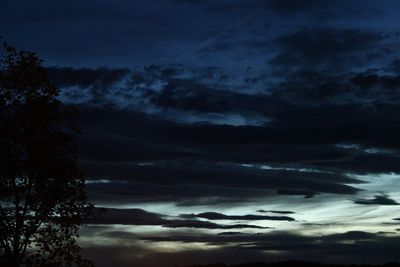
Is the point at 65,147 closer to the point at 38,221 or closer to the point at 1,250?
the point at 38,221

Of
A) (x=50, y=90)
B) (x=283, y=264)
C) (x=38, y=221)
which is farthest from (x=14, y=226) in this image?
(x=283, y=264)

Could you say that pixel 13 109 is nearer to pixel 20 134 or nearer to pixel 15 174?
pixel 20 134

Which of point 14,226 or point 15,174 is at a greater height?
point 15,174

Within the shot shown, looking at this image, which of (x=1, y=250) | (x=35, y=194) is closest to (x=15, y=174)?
(x=35, y=194)

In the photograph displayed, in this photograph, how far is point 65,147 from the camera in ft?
139

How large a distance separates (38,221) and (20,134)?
19.2 ft

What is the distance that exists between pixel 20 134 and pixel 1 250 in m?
7.64

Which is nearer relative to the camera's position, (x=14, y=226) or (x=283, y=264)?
(x=14, y=226)

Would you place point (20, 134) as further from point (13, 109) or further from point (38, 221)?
point (38, 221)

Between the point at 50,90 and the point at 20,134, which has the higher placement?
the point at 50,90

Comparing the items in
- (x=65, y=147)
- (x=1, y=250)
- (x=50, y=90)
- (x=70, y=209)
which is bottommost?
(x=1, y=250)

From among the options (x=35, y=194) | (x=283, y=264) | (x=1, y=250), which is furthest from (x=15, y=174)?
(x=283, y=264)

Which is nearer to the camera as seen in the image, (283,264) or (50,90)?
(50,90)

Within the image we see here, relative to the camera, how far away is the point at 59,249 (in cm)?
4141
